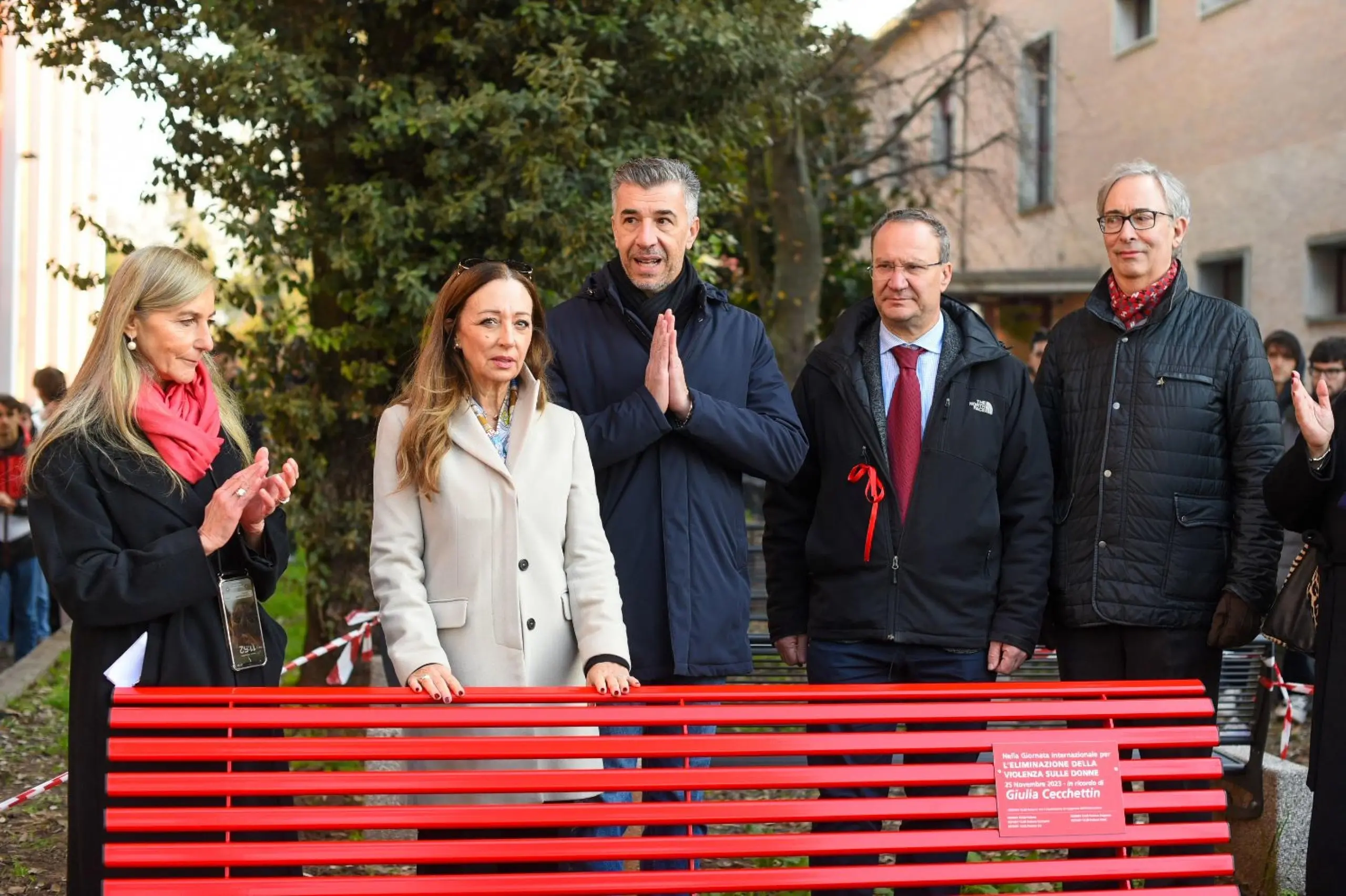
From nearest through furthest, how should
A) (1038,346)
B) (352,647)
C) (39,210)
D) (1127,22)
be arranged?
(352,647) → (1038,346) → (1127,22) → (39,210)

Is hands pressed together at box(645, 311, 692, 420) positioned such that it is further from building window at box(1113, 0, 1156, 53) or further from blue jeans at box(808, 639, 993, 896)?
building window at box(1113, 0, 1156, 53)

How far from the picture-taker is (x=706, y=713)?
3551 mm

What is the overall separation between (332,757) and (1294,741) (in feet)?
21.0

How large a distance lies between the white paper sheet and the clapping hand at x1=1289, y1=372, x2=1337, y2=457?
2963 millimetres

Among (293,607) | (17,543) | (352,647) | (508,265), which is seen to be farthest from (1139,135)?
(508,265)

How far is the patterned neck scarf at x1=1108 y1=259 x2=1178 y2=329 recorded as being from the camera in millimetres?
4539

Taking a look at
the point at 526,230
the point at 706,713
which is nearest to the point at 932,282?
the point at 706,713

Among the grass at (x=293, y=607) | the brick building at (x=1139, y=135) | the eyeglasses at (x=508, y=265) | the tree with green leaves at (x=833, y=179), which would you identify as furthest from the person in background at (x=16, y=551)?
the brick building at (x=1139, y=135)

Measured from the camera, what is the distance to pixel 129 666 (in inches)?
144

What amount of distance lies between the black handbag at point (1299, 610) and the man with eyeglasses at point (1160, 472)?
0.08 metres

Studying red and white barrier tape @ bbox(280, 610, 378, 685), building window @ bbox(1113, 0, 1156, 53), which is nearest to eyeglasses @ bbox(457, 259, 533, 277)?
red and white barrier tape @ bbox(280, 610, 378, 685)

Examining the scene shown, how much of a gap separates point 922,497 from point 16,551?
837 centimetres

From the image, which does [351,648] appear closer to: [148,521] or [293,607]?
[148,521]

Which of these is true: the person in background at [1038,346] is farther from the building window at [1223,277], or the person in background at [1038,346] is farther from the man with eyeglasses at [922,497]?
the building window at [1223,277]
